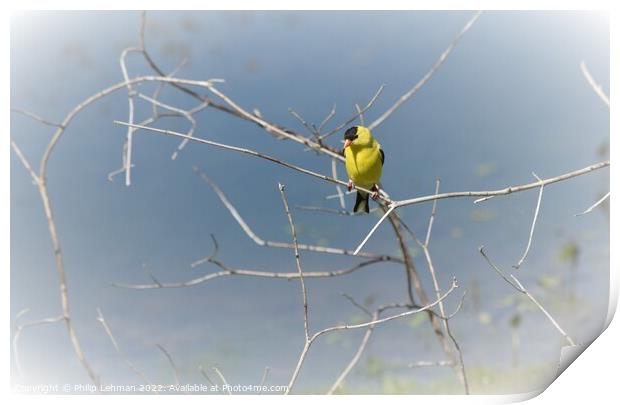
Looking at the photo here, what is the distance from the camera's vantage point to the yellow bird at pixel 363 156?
2.08 meters

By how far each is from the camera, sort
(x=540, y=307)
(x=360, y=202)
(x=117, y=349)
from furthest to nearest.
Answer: (x=360, y=202) < (x=117, y=349) < (x=540, y=307)

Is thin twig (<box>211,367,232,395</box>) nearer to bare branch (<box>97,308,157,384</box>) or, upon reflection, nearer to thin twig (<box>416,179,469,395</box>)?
bare branch (<box>97,308,157,384</box>)

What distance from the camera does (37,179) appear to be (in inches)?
80.0

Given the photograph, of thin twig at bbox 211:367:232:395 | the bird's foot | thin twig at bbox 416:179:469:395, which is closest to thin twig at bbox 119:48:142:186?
thin twig at bbox 211:367:232:395

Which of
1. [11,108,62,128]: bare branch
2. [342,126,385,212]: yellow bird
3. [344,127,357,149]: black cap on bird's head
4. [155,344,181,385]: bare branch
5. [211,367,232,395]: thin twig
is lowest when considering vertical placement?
[211,367,232,395]: thin twig

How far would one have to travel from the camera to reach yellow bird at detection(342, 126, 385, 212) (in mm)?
2076

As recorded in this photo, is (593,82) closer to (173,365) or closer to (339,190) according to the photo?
(339,190)

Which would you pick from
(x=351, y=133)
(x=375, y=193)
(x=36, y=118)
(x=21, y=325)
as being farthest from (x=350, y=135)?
(x=21, y=325)

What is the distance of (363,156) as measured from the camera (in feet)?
6.88

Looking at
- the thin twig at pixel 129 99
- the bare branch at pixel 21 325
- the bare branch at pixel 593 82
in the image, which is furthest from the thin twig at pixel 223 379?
the bare branch at pixel 593 82

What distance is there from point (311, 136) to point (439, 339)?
0.71 metres

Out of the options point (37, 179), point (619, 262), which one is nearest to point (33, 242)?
point (37, 179)
